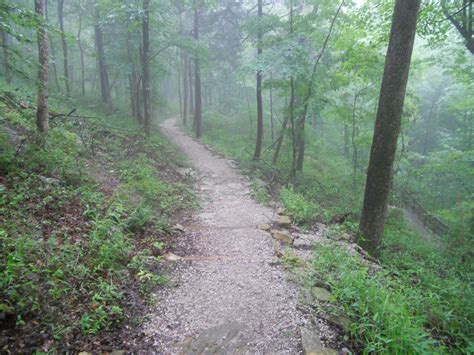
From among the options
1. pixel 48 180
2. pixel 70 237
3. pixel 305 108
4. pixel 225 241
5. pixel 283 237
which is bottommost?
pixel 225 241

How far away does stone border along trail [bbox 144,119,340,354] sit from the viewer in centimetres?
307

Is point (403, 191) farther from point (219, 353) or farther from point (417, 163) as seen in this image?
point (219, 353)

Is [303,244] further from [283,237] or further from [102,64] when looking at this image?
[102,64]

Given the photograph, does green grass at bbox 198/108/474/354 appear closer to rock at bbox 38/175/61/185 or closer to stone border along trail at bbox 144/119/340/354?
stone border along trail at bbox 144/119/340/354

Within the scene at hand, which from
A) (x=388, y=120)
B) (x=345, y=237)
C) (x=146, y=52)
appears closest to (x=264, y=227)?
(x=345, y=237)

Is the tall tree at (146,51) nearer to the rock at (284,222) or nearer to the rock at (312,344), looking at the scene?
→ the rock at (284,222)

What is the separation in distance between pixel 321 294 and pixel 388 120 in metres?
3.48

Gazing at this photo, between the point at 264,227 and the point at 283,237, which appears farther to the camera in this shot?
the point at 264,227

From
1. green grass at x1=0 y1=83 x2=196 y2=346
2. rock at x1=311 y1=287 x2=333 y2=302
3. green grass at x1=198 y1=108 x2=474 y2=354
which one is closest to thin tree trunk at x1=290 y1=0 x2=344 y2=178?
green grass at x1=198 y1=108 x2=474 y2=354

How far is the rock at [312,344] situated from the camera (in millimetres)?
2830

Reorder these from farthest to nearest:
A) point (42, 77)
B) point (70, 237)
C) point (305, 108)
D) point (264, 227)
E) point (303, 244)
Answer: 1. point (305, 108)
2. point (42, 77)
3. point (264, 227)
4. point (303, 244)
5. point (70, 237)

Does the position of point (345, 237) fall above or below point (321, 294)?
below

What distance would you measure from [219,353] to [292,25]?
12.1 metres

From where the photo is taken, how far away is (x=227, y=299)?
3.85 meters
